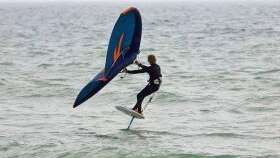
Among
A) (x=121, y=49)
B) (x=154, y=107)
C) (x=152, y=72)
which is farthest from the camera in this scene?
(x=154, y=107)

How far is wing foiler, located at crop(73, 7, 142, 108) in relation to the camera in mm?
16562

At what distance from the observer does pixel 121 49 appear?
55.5ft

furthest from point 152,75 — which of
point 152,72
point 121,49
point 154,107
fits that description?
point 154,107

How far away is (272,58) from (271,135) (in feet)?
65.9

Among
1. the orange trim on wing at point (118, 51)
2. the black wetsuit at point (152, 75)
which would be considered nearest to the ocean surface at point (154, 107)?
the black wetsuit at point (152, 75)

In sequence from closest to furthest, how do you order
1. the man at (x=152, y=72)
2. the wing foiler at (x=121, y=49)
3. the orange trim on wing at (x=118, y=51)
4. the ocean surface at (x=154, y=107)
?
the ocean surface at (x=154, y=107) < the man at (x=152, y=72) < the wing foiler at (x=121, y=49) < the orange trim on wing at (x=118, y=51)

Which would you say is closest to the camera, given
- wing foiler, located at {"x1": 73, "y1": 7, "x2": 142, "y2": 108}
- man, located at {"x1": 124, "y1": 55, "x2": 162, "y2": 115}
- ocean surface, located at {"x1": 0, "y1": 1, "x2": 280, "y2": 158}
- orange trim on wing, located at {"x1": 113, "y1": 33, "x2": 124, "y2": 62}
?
ocean surface, located at {"x1": 0, "y1": 1, "x2": 280, "y2": 158}

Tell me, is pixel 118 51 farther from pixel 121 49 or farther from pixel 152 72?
pixel 152 72

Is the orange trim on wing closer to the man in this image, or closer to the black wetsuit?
the man

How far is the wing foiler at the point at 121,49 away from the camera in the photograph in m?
16.6

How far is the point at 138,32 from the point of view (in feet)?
55.4

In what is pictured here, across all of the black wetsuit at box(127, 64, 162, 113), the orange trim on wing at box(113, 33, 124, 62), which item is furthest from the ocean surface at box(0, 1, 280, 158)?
the orange trim on wing at box(113, 33, 124, 62)

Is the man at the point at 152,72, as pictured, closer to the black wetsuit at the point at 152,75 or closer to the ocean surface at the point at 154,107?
the black wetsuit at the point at 152,75

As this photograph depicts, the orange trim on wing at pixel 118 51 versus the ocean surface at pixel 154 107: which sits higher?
the orange trim on wing at pixel 118 51
